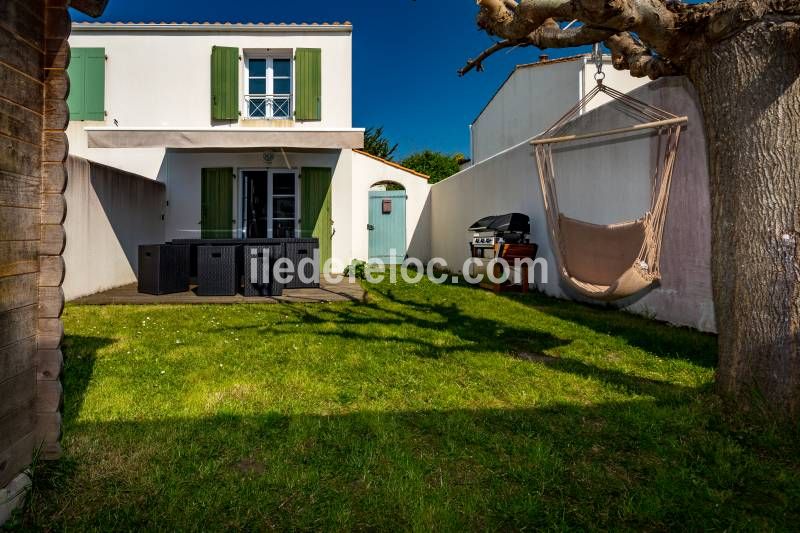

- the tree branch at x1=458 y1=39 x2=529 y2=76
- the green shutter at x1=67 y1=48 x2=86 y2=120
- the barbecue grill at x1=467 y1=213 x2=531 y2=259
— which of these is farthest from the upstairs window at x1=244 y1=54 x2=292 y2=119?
the tree branch at x1=458 y1=39 x2=529 y2=76

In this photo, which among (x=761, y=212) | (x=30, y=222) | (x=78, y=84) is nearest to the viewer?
(x=30, y=222)

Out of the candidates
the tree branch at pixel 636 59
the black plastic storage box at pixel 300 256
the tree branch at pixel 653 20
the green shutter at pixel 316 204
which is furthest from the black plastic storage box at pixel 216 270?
the tree branch at pixel 636 59

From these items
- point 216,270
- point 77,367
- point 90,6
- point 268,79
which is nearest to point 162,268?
point 216,270

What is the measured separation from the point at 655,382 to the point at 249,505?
340 cm

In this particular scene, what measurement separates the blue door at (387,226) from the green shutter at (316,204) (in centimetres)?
400

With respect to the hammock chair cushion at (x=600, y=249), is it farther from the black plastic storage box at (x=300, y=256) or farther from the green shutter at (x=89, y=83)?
Answer: the green shutter at (x=89, y=83)

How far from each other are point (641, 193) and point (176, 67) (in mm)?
11410

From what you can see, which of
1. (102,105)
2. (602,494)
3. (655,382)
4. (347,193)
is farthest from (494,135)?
(602,494)

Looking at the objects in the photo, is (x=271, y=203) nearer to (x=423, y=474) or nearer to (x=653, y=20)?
(x=653, y=20)

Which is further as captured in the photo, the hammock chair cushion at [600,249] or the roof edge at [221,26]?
the roof edge at [221,26]

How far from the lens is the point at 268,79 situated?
459 inches

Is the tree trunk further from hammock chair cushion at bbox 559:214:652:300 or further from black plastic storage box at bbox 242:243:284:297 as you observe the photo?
black plastic storage box at bbox 242:243:284:297

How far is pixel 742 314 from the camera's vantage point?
117 inches

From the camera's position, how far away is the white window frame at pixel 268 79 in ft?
37.7
